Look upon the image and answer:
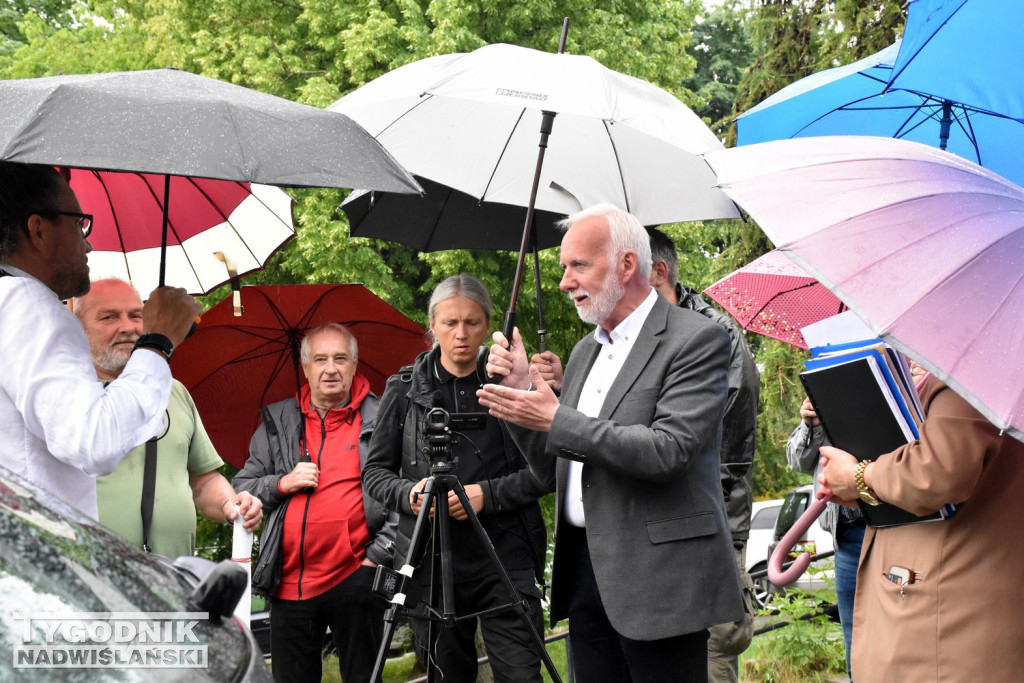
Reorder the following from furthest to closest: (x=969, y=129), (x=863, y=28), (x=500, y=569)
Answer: (x=863, y=28) → (x=969, y=129) → (x=500, y=569)

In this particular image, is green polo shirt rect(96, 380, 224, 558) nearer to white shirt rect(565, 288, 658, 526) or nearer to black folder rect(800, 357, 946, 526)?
white shirt rect(565, 288, 658, 526)

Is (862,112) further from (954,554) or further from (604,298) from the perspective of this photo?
(954,554)

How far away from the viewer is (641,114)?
4074 millimetres

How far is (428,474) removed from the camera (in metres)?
4.79

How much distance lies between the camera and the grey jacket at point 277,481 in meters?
4.97

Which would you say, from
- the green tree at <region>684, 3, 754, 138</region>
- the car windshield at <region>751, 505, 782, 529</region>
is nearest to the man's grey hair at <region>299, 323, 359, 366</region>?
the car windshield at <region>751, 505, 782, 529</region>

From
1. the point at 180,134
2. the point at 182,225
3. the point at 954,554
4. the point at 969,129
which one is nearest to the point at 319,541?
the point at 182,225

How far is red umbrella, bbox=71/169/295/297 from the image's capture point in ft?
15.7

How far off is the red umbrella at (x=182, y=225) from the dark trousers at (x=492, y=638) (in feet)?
6.02

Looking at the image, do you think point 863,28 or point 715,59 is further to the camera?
point 715,59

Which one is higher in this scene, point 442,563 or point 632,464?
point 632,464

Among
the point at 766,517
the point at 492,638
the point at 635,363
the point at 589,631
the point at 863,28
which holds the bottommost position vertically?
the point at 766,517

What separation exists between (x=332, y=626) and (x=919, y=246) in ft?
10.9

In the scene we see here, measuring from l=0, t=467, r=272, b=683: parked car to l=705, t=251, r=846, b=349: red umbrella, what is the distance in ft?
11.7
